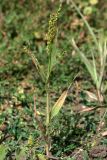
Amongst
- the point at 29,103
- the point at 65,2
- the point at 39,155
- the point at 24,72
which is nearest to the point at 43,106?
the point at 29,103

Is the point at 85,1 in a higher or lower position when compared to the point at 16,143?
higher

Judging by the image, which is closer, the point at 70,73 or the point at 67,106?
the point at 67,106

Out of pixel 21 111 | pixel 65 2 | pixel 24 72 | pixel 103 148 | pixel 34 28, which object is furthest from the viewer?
pixel 65 2

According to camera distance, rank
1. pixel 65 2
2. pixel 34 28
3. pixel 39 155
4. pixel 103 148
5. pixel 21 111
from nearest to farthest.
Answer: pixel 39 155 < pixel 103 148 < pixel 21 111 < pixel 34 28 < pixel 65 2

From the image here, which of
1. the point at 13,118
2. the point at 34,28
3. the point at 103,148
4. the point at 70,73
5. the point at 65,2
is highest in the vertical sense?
the point at 65,2

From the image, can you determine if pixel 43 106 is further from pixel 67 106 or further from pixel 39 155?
pixel 39 155

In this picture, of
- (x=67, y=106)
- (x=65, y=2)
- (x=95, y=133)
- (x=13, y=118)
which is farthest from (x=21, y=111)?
(x=65, y=2)

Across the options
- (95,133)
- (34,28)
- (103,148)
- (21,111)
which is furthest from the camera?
(34,28)

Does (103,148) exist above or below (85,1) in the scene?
below

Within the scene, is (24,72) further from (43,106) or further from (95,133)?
(95,133)
